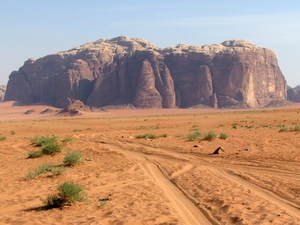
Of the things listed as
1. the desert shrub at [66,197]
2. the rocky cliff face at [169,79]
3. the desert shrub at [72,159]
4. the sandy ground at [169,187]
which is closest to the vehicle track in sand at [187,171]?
the sandy ground at [169,187]

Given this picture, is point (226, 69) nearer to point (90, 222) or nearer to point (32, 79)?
point (32, 79)

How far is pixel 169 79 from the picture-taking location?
Result: 355 feet

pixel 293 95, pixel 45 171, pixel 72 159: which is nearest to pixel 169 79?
pixel 293 95

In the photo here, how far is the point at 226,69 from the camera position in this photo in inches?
4250

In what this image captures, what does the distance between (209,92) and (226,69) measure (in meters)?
8.45

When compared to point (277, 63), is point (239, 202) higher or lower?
lower

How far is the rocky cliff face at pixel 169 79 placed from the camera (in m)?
105

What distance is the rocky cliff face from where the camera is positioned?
105m

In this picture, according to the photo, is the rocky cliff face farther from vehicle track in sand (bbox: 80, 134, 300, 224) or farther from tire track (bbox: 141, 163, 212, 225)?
tire track (bbox: 141, 163, 212, 225)

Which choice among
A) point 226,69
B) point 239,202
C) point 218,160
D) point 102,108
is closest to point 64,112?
point 102,108

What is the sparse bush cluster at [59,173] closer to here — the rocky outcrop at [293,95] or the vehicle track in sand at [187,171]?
the vehicle track in sand at [187,171]

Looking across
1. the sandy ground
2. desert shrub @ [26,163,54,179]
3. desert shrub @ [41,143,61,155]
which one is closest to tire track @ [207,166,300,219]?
the sandy ground

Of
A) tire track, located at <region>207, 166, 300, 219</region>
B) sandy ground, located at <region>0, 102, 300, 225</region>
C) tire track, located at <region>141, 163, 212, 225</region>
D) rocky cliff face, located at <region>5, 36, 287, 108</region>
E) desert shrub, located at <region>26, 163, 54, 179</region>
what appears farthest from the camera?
rocky cliff face, located at <region>5, 36, 287, 108</region>

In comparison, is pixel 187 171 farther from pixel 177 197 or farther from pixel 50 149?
pixel 50 149
